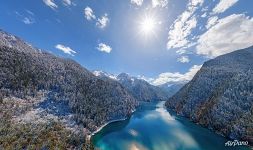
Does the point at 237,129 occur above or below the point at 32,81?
below

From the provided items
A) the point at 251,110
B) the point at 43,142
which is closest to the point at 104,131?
the point at 43,142

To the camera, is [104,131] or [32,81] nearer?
[104,131]

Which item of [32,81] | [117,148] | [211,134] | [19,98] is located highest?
[32,81]

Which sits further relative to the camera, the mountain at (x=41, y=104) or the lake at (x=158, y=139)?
the mountain at (x=41, y=104)

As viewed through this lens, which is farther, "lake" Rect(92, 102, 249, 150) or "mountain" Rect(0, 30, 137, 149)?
"mountain" Rect(0, 30, 137, 149)

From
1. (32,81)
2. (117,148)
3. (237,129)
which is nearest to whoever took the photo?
(117,148)

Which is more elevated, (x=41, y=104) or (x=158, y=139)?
(x=41, y=104)

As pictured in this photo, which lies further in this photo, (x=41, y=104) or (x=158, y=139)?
(x=41, y=104)

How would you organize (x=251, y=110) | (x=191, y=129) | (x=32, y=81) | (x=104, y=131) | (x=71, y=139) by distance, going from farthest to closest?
1. (x=32, y=81)
2. (x=191, y=129)
3. (x=104, y=131)
4. (x=251, y=110)
5. (x=71, y=139)

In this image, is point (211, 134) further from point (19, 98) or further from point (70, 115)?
point (19, 98)

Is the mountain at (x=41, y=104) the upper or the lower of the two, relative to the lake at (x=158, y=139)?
upper

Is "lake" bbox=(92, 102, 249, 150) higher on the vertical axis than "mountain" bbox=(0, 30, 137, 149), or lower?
lower
